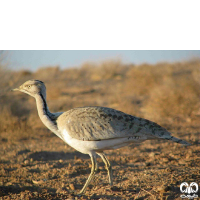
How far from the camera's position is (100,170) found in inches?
186

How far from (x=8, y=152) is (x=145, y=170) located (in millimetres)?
2932

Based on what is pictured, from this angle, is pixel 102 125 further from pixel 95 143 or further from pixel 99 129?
pixel 95 143

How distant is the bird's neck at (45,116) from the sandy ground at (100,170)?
87 centimetres

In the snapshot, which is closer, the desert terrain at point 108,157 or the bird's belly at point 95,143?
the bird's belly at point 95,143

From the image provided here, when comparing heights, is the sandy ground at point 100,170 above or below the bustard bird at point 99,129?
below

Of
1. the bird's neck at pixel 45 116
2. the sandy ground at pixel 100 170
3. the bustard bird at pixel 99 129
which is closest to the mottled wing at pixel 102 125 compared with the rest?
the bustard bird at pixel 99 129

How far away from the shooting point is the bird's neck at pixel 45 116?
384 centimetres

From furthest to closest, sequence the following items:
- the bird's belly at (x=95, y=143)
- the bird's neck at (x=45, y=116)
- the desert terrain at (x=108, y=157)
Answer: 1. the bird's neck at (x=45, y=116)
2. the desert terrain at (x=108, y=157)
3. the bird's belly at (x=95, y=143)

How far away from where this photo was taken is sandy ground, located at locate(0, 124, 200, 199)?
3.64 m

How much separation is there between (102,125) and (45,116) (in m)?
0.83

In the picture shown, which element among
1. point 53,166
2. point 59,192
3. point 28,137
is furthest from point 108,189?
point 28,137

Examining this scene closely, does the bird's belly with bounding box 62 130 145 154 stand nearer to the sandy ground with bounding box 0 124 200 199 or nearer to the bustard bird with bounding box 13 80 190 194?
the bustard bird with bounding box 13 80 190 194

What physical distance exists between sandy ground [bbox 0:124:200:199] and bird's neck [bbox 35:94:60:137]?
2.86ft

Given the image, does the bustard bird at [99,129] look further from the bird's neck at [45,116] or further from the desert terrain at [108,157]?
the desert terrain at [108,157]
